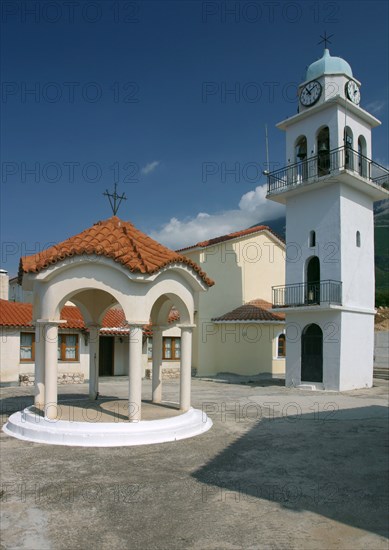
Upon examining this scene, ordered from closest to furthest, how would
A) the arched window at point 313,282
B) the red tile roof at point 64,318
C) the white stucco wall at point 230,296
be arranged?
the arched window at point 313,282, the red tile roof at point 64,318, the white stucco wall at point 230,296

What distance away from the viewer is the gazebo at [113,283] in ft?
35.6

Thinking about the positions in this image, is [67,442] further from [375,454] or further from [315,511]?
[375,454]

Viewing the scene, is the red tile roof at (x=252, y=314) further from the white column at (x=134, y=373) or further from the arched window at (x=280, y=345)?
the white column at (x=134, y=373)

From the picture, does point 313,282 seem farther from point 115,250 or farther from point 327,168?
point 115,250

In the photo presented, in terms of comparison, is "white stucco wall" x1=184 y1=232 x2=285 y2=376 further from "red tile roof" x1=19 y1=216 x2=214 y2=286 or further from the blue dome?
"red tile roof" x1=19 y1=216 x2=214 y2=286

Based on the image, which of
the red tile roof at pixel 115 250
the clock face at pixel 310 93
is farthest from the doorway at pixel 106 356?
the clock face at pixel 310 93

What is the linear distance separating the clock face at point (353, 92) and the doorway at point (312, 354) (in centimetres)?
1057

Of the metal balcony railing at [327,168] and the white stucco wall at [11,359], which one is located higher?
the metal balcony railing at [327,168]

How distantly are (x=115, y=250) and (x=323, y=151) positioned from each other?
568 inches

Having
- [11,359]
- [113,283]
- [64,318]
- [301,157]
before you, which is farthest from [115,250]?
[64,318]

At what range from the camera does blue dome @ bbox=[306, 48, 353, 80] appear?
22406mm

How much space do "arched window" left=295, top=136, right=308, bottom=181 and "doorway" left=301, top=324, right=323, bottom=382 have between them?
709 cm

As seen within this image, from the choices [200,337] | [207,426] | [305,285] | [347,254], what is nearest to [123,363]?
[200,337]

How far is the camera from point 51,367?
11266 millimetres
